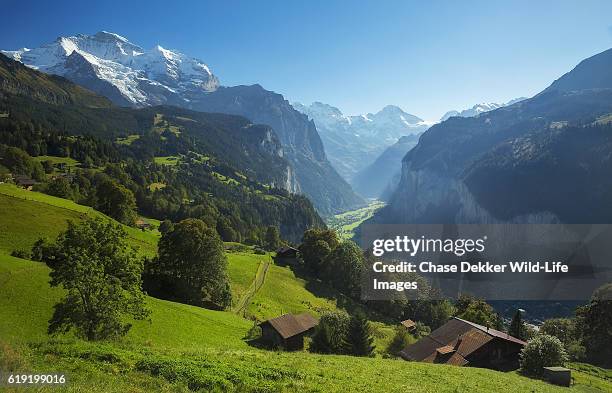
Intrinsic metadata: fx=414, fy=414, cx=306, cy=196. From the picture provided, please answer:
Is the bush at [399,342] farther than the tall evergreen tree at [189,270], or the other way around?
the bush at [399,342]

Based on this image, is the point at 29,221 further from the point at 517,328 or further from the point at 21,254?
the point at 517,328

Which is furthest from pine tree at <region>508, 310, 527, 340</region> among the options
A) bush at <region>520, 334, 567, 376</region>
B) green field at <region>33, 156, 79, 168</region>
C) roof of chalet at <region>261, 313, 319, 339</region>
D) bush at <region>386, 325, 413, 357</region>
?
green field at <region>33, 156, 79, 168</region>

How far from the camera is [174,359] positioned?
21422mm

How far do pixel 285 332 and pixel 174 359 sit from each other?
29.6m

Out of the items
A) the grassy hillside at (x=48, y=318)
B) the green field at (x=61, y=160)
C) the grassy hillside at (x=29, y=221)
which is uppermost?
the green field at (x=61, y=160)

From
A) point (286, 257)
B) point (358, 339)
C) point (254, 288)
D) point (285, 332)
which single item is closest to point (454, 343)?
point (358, 339)

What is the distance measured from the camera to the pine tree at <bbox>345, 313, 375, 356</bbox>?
4931cm

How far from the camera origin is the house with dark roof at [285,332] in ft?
159

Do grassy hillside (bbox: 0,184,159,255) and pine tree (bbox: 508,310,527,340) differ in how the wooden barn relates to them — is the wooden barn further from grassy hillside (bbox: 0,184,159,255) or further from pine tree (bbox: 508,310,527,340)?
pine tree (bbox: 508,310,527,340)

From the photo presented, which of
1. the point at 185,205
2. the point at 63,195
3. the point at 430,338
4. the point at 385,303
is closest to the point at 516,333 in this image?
the point at 430,338

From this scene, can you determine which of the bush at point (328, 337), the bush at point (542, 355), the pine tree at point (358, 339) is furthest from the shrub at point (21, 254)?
the bush at point (542, 355)

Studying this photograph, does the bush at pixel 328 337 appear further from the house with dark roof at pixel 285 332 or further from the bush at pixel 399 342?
the bush at pixel 399 342

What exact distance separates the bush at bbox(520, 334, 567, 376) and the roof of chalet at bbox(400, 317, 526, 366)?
6.26 metres

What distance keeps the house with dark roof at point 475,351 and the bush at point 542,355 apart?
231 inches
